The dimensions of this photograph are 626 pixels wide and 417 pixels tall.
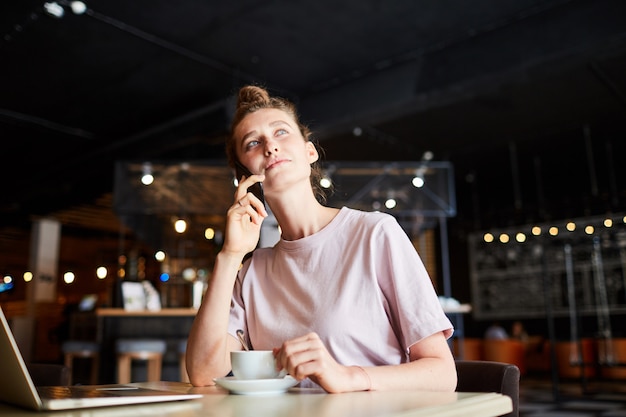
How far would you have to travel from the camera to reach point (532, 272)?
436 inches

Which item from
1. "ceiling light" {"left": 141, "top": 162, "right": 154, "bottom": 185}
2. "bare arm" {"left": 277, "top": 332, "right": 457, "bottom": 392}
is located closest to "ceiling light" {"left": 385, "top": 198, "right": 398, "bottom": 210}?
"ceiling light" {"left": 141, "top": 162, "right": 154, "bottom": 185}

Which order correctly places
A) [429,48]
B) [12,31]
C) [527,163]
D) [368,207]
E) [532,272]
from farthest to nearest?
[532,272] → [527,163] → [368,207] → [429,48] → [12,31]

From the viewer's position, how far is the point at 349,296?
48.7 inches

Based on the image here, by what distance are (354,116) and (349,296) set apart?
5197mm

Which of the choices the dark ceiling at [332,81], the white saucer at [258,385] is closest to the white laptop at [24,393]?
the white saucer at [258,385]

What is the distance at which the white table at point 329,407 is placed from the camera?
2.30 ft

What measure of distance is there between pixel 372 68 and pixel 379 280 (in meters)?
5.08

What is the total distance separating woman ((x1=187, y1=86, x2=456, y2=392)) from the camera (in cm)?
114

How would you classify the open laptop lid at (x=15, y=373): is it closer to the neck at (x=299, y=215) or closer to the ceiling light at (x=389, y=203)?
the neck at (x=299, y=215)

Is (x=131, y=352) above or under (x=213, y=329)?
under

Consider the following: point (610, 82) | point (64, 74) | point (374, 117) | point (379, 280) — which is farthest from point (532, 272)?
point (379, 280)

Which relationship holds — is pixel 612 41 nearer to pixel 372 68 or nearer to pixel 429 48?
pixel 429 48

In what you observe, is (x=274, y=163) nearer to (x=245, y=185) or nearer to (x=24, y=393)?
(x=245, y=185)

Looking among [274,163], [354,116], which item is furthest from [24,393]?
[354,116]
